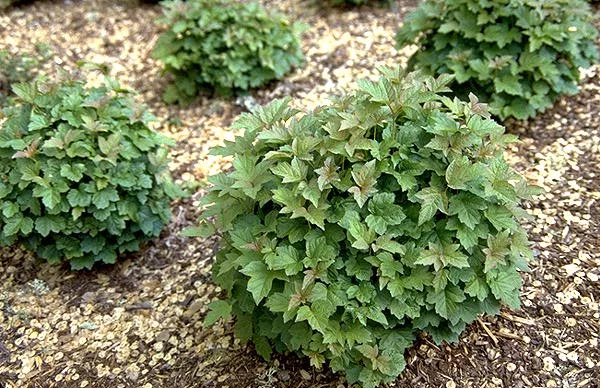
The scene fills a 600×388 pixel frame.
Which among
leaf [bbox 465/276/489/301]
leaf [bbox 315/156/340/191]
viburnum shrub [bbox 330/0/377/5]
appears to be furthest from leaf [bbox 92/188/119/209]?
viburnum shrub [bbox 330/0/377/5]

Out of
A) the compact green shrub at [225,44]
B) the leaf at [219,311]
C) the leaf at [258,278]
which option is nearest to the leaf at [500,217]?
the leaf at [258,278]

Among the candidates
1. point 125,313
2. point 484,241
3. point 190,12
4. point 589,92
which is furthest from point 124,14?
point 484,241

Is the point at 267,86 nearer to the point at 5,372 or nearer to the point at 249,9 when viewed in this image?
the point at 249,9

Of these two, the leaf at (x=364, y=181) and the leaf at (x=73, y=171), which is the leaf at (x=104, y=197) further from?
the leaf at (x=364, y=181)

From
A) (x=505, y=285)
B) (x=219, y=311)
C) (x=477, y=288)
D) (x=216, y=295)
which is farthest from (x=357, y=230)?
(x=216, y=295)

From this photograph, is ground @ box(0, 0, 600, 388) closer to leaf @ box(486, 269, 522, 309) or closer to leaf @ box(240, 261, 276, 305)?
leaf @ box(486, 269, 522, 309)

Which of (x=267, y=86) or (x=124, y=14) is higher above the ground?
(x=124, y=14)

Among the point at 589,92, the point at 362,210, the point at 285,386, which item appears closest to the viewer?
the point at 362,210
